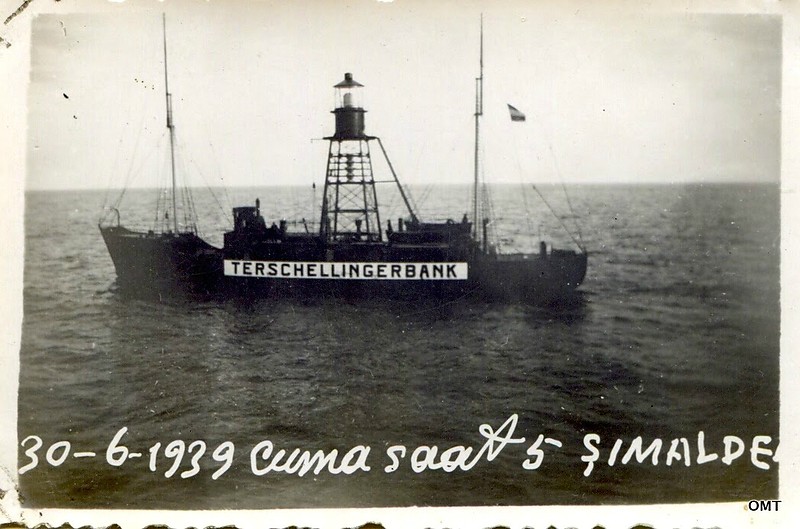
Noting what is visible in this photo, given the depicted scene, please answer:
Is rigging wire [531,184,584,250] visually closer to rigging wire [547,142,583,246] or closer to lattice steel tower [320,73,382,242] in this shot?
rigging wire [547,142,583,246]

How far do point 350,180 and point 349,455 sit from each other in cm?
202

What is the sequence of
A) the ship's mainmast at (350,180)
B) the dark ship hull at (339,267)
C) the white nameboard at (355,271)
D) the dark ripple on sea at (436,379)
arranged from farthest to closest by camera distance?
the white nameboard at (355,271), the dark ship hull at (339,267), the ship's mainmast at (350,180), the dark ripple on sea at (436,379)

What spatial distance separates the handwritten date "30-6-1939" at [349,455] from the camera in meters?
3.34

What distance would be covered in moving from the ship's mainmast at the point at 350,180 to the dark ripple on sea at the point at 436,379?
0.70m

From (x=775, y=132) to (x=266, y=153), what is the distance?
339 centimetres

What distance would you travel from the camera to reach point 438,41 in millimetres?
3396

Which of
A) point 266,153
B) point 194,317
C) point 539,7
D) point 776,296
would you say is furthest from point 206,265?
point 776,296

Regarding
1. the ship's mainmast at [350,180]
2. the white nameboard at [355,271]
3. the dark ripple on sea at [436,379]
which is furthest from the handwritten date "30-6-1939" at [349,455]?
the ship's mainmast at [350,180]

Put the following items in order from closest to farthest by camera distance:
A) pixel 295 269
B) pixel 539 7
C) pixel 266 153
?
pixel 539 7
pixel 266 153
pixel 295 269

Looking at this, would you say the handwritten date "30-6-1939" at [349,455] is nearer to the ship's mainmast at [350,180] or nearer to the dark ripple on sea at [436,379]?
the dark ripple on sea at [436,379]

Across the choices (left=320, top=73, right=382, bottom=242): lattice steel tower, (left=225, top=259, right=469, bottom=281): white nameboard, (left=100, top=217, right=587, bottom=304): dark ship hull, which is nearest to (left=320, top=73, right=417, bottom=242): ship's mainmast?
(left=320, top=73, right=382, bottom=242): lattice steel tower

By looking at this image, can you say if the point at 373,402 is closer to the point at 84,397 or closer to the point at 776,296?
the point at 84,397

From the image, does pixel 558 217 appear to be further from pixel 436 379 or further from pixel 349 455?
pixel 349 455

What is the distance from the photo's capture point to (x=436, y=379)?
3.47 m
